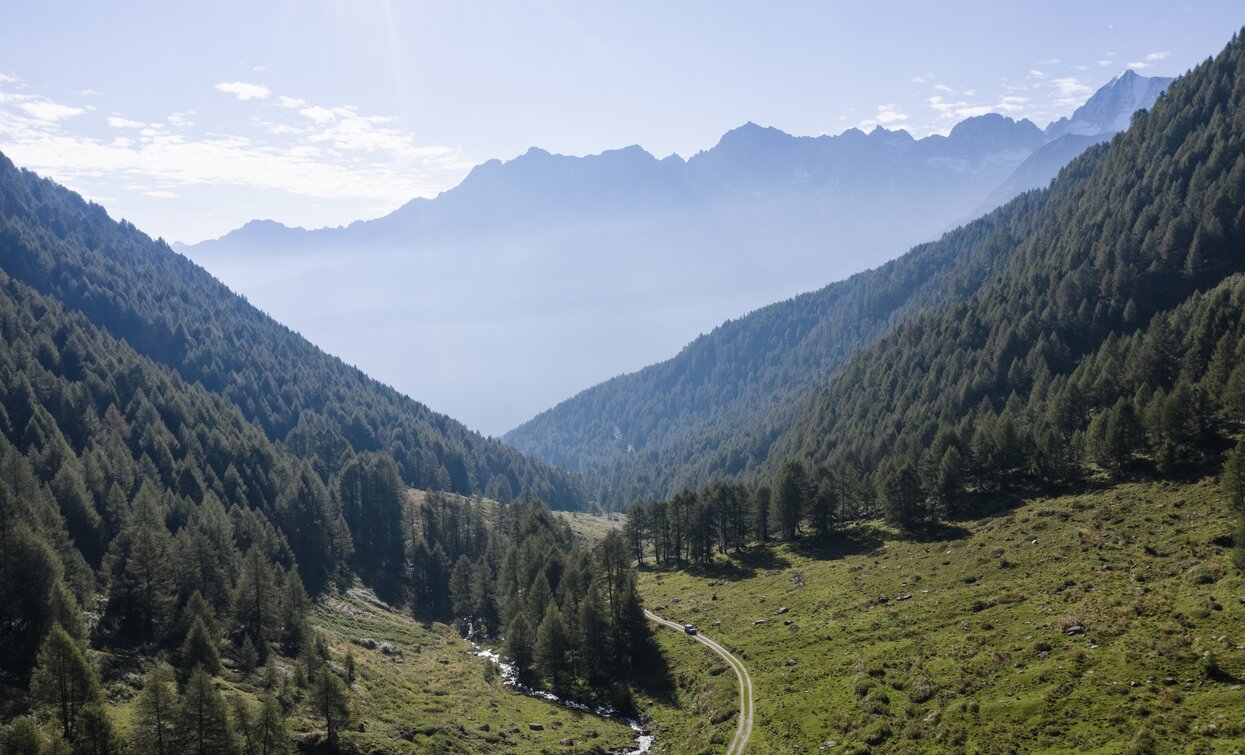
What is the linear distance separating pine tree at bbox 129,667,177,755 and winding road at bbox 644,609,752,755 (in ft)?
125

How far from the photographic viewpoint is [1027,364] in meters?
146

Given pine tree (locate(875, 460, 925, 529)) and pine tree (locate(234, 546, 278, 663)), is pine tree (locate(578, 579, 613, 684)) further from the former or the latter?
pine tree (locate(875, 460, 925, 529))

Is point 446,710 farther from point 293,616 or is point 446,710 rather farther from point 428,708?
point 293,616

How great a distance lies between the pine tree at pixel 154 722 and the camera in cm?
3897

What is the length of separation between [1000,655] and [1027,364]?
401 ft

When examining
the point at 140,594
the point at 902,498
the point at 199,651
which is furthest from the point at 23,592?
the point at 902,498

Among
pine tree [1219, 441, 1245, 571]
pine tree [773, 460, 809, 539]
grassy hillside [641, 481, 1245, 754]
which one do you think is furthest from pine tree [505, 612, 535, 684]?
pine tree [1219, 441, 1245, 571]

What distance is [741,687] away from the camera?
196 ft

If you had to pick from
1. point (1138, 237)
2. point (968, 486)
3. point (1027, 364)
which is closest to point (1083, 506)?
point (968, 486)

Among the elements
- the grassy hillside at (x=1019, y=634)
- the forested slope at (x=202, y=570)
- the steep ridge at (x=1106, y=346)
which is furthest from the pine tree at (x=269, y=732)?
the steep ridge at (x=1106, y=346)

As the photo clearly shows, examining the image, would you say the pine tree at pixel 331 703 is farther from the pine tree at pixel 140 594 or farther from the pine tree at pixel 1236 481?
the pine tree at pixel 1236 481

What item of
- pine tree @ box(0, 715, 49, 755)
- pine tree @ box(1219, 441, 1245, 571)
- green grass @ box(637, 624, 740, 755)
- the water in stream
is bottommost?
the water in stream

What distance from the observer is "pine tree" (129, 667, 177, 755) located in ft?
128

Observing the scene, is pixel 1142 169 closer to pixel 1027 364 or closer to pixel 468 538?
pixel 1027 364
